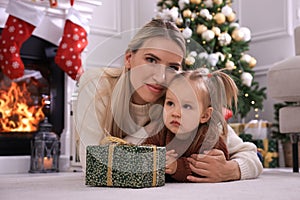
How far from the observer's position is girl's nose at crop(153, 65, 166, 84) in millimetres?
1317

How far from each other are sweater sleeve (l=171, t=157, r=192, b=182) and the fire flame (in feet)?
6.38

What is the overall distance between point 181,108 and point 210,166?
19 cm

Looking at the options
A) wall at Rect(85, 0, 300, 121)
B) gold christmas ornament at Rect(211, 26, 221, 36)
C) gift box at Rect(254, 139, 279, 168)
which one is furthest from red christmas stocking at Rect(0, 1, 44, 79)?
gift box at Rect(254, 139, 279, 168)

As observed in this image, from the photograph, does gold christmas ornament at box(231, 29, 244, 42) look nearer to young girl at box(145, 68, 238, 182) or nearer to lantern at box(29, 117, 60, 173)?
lantern at box(29, 117, 60, 173)

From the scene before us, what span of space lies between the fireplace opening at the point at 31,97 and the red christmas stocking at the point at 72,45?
0.16m

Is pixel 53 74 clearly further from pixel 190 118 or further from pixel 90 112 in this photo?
pixel 190 118

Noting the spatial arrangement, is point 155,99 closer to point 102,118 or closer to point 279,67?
point 102,118

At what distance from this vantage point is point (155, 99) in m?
1.41

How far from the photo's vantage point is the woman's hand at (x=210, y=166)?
1.40 meters

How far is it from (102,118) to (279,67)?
3.08ft

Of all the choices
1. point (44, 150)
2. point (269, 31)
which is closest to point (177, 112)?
point (44, 150)

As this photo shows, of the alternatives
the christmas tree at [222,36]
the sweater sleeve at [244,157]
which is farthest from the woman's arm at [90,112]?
the christmas tree at [222,36]

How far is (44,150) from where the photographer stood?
3.04 metres

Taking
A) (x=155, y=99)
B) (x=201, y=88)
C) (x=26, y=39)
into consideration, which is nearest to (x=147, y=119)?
(x=155, y=99)
